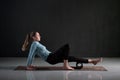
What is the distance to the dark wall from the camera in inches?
398

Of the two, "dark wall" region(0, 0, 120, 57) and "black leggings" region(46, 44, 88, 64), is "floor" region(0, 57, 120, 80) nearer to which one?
"black leggings" region(46, 44, 88, 64)

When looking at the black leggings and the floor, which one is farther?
the black leggings

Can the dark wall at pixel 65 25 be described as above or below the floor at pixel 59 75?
above

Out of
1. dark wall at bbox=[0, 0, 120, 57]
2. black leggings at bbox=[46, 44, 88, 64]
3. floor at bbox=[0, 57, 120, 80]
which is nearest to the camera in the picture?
floor at bbox=[0, 57, 120, 80]

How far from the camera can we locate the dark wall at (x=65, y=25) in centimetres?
1010

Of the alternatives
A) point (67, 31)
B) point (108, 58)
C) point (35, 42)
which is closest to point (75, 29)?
point (67, 31)

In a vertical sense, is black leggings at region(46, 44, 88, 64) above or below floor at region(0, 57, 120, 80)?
above

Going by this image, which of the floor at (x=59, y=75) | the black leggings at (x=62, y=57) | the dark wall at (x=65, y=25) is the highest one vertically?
the dark wall at (x=65, y=25)

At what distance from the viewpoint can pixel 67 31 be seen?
10.2 m

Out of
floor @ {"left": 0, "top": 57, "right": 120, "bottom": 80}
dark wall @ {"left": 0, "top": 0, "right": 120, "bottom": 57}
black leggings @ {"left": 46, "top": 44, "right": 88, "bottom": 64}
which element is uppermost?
dark wall @ {"left": 0, "top": 0, "right": 120, "bottom": 57}

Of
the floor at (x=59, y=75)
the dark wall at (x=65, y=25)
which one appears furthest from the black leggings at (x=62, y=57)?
the dark wall at (x=65, y=25)

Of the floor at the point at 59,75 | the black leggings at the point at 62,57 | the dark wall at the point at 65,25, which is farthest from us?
the dark wall at the point at 65,25

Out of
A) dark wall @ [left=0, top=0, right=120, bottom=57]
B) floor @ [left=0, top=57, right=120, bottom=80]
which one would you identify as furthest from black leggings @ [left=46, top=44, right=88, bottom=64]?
dark wall @ [left=0, top=0, right=120, bottom=57]

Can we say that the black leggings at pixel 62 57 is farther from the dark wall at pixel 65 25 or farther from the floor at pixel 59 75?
the dark wall at pixel 65 25
